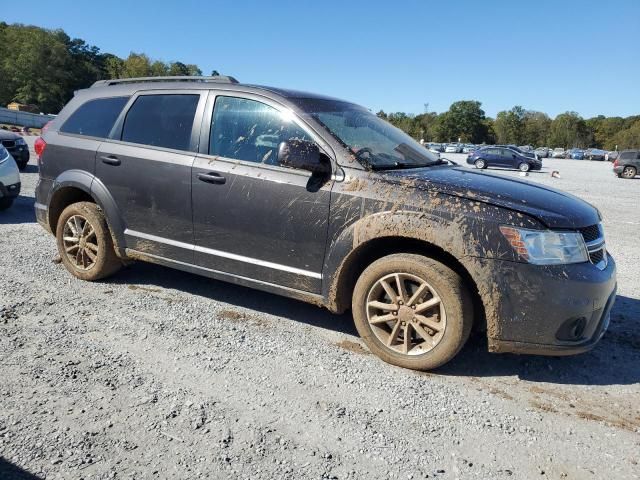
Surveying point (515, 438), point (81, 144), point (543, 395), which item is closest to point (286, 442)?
point (515, 438)

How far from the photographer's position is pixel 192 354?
3.36 m

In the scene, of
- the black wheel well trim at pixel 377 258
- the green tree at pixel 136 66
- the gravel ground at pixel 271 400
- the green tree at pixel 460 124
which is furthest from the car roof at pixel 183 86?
the green tree at pixel 460 124

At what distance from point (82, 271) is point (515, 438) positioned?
4.03 meters

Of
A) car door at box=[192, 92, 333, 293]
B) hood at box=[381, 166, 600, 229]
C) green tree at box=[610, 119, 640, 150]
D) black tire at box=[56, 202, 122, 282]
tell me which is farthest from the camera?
green tree at box=[610, 119, 640, 150]

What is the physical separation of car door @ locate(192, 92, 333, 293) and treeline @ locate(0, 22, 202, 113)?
93668mm

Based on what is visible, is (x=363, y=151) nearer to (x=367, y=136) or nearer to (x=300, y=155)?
(x=367, y=136)

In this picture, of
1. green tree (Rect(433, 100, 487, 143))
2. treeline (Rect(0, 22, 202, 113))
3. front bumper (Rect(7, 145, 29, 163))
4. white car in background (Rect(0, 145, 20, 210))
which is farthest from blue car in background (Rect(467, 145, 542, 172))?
green tree (Rect(433, 100, 487, 143))

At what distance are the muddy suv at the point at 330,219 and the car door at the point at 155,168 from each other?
0.01 meters

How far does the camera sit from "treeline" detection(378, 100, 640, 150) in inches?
4628

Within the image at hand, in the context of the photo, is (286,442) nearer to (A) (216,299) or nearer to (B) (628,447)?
(B) (628,447)

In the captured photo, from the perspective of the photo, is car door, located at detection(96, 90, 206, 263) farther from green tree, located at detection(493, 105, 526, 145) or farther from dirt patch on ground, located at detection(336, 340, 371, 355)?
green tree, located at detection(493, 105, 526, 145)

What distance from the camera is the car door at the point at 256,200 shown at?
11.4 feet

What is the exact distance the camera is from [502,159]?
3328 centimetres

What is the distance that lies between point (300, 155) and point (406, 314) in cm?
130
